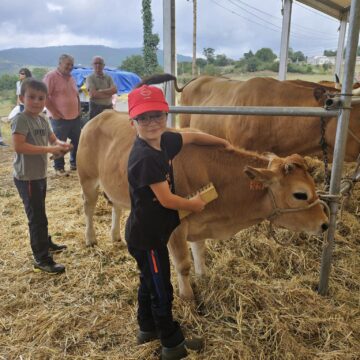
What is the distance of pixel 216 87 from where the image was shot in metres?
5.82

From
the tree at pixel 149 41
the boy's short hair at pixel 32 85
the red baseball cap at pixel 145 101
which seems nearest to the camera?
the red baseball cap at pixel 145 101

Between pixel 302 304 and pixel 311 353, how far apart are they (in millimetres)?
462

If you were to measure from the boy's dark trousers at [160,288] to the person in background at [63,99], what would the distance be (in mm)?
5239

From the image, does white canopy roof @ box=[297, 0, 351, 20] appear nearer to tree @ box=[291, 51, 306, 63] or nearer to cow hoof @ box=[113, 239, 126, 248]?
cow hoof @ box=[113, 239, 126, 248]

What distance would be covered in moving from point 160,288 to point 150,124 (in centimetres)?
102

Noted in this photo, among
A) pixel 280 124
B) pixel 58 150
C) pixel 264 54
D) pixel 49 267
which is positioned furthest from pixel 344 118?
pixel 264 54

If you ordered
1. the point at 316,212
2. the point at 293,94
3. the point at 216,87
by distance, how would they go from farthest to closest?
the point at 216,87
the point at 293,94
the point at 316,212

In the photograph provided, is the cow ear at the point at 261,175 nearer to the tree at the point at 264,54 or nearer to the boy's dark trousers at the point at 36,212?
the boy's dark trousers at the point at 36,212

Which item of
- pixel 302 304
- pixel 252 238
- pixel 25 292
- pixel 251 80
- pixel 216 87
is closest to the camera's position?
pixel 302 304

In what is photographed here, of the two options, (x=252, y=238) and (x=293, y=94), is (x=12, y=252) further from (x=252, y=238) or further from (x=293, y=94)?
(x=293, y=94)

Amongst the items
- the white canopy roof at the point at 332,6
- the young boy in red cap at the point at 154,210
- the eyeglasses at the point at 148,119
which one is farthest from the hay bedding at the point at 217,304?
the white canopy roof at the point at 332,6

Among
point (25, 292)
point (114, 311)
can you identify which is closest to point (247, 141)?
point (114, 311)

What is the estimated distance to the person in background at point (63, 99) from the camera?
6.68 m

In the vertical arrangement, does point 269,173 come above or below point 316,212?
above
